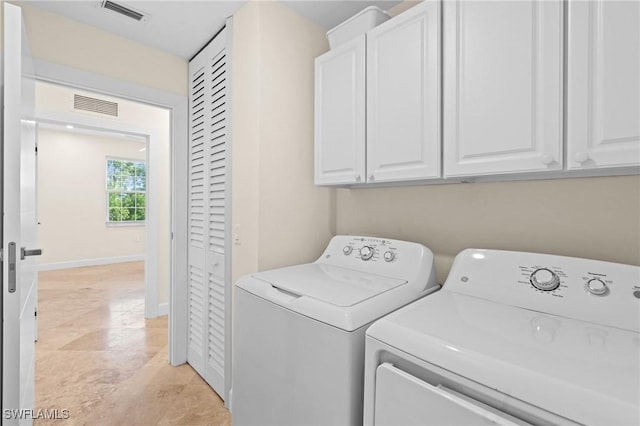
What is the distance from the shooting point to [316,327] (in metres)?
1.05

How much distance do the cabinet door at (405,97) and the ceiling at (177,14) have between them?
479mm

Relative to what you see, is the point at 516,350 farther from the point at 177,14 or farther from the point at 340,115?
the point at 177,14

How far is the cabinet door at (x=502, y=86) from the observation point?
0.98m

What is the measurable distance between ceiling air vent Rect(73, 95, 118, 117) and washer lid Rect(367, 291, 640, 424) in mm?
4127

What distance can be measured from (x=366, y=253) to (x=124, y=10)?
6.41ft

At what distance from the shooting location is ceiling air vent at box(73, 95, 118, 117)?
11.9ft

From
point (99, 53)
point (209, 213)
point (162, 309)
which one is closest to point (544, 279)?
point (209, 213)

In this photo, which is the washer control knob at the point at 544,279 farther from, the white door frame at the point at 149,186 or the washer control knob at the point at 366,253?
the white door frame at the point at 149,186

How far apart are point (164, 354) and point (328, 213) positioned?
1835mm

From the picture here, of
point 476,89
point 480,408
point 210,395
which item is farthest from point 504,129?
point 210,395

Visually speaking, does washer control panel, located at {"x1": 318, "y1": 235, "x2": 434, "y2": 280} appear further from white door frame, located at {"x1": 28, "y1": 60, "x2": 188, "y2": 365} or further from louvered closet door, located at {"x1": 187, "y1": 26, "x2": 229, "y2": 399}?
white door frame, located at {"x1": 28, "y1": 60, "x2": 188, "y2": 365}

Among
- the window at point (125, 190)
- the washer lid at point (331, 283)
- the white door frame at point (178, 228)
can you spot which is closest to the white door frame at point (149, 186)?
the white door frame at point (178, 228)

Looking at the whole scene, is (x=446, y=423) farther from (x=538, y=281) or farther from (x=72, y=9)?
(x=72, y=9)

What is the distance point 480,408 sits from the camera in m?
0.70
